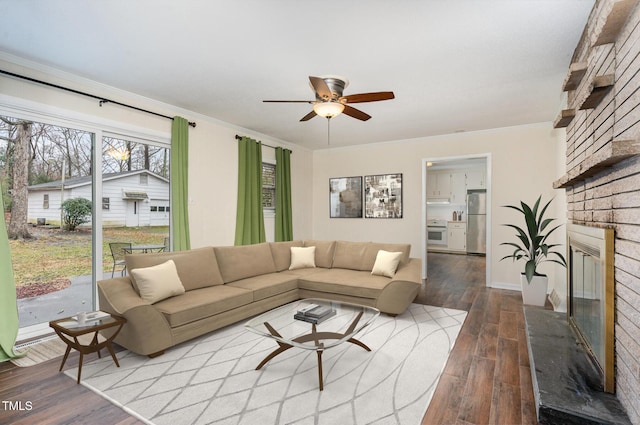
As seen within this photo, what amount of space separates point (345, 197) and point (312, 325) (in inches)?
174

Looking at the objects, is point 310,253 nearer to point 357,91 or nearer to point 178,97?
point 357,91

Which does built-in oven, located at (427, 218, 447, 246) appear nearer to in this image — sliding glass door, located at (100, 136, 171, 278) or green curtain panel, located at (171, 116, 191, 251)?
green curtain panel, located at (171, 116, 191, 251)

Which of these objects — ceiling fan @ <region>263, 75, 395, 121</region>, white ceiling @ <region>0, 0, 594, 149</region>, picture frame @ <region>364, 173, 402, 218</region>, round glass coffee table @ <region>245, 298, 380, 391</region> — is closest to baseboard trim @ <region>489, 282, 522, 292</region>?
picture frame @ <region>364, 173, 402, 218</region>

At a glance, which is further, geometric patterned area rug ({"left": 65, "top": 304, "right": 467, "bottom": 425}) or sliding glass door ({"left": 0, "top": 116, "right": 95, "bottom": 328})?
sliding glass door ({"left": 0, "top": 116, "right": 95, "bottom": 328})

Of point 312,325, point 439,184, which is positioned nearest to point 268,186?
point 312,325

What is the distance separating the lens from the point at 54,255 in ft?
10.9

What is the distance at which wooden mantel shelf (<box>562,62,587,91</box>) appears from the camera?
2.25m

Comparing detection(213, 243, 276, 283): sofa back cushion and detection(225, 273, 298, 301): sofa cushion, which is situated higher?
detection(213, 243, 276, 283): sofa back cushion

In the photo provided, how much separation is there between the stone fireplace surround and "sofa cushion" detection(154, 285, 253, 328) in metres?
3.00

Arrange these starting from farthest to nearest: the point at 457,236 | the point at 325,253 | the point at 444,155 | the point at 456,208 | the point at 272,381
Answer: the point at 456,208, the point at 457,236, the point at 444,155, the point at 325,253, the point at 272,381

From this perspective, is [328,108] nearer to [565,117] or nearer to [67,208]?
[565,117]

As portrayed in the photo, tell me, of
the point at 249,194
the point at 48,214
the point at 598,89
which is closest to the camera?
the point at 598,89

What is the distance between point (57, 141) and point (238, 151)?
94.7 inches

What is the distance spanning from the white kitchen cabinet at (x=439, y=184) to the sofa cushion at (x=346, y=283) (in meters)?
6.01
